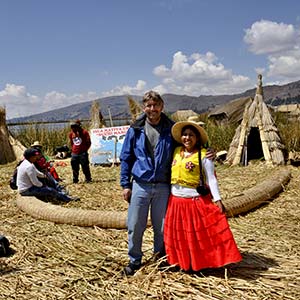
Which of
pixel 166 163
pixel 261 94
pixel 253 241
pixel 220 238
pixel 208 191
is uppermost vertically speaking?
pixel 261 94

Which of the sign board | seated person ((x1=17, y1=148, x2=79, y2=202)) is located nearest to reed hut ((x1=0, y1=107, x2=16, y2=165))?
the sign board

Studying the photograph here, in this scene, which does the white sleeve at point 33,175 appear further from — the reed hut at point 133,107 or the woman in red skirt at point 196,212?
the reed hut at point 133,107

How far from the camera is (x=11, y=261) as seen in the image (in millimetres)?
3516

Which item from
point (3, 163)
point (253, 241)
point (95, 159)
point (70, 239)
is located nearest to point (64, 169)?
point (95, 159)

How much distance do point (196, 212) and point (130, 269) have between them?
72 centimetres

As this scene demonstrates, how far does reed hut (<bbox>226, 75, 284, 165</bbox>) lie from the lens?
848 centimetres

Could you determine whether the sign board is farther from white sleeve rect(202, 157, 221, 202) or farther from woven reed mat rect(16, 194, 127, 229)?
white sleeve rect(202, 157, 221, 202)

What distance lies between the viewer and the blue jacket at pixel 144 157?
2.98 m

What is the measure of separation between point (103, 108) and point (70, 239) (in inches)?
402

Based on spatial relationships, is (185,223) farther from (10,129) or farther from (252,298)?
(10,129)

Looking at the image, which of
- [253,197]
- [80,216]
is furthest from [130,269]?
[253,197]

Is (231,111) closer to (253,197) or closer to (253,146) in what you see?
(253,146)

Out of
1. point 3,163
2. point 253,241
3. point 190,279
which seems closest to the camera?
point 190,279

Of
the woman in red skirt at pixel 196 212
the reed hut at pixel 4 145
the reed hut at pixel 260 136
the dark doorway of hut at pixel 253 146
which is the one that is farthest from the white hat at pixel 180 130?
the reed hut at pixel 4 145
